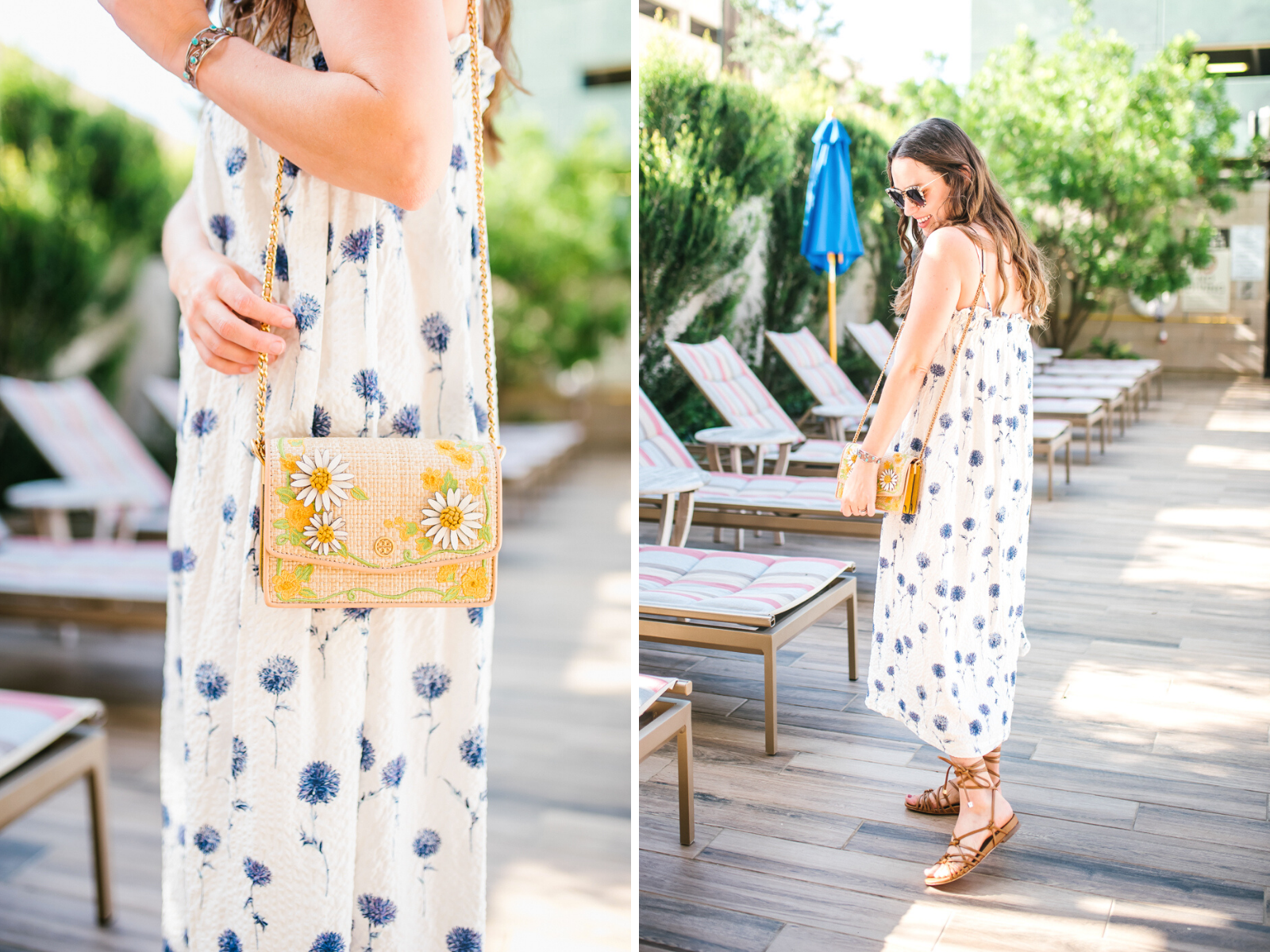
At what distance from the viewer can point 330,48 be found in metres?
0.85

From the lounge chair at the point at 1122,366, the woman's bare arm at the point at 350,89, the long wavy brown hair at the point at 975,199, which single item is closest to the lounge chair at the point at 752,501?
the lounge chair at the point at 1122,366

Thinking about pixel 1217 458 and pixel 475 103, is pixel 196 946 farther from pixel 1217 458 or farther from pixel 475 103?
pixel 1217 458

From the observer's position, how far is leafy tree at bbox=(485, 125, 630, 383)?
11977mm

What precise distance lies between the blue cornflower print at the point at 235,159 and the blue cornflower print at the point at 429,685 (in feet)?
1.68

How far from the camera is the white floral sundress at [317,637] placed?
3.14 ft

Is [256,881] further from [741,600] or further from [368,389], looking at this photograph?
[741,600]

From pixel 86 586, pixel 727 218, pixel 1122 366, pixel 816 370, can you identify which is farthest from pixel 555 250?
pixel 86 586

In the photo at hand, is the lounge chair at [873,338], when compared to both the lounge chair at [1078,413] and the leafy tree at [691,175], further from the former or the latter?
the lounge chair at [1078,413]

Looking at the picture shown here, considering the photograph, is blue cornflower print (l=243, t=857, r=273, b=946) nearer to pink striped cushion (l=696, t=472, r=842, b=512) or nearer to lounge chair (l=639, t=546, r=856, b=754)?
lounge chair (l=639, t=546, r=856, b=754)

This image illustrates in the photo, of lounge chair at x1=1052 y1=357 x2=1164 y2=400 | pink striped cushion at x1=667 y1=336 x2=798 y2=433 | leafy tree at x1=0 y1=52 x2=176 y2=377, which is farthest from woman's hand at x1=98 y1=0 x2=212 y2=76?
leafy tree at x1=0 y1=52 x2=176 y2=377

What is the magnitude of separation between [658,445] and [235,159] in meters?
3.56

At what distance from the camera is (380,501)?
96 centimetres

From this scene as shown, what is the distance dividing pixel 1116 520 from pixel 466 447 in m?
3.69

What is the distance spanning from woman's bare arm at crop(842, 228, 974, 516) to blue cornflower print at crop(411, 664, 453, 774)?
115cm
